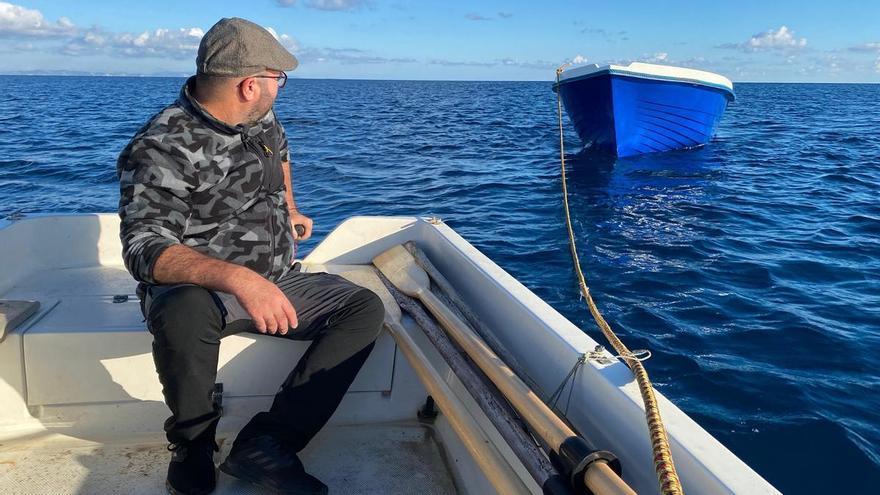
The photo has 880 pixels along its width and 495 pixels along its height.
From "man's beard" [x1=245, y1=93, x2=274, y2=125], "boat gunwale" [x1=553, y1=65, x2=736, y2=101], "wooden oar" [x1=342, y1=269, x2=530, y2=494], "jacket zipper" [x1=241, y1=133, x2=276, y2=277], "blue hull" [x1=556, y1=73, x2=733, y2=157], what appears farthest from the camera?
"blue hull" [x1=556, y1=73, x2=733, y2=157]

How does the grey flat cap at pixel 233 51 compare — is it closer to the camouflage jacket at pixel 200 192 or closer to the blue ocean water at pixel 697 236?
the camouflage jacket at pixel 200 192

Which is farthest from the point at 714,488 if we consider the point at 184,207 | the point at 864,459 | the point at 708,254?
the point at 708,254

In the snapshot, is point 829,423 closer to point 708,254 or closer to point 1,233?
point 708,254

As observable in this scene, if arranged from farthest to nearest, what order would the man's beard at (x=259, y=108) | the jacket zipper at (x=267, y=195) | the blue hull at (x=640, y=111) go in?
1. the blue hull at (x=640, y=111)
2. the jacket zipper at (x=267, y=195)
3. the man's beard at (x=259, y=108)

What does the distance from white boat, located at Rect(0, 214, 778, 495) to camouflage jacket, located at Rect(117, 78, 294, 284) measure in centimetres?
43

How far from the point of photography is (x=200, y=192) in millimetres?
1976

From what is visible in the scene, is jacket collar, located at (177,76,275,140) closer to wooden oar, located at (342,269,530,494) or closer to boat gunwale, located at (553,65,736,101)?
wooden oar, located at (342,269,530,494)

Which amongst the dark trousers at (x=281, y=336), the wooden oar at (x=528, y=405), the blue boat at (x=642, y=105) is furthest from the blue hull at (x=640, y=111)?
the dark trousers at (x=281, y=336)

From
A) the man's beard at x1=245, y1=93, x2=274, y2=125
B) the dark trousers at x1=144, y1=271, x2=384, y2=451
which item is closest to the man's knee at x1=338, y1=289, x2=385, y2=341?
the dark trousers at x1=144, y1=271, x2=384, y2=451

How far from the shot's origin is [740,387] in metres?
3.65

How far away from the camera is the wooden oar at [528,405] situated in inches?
57.7

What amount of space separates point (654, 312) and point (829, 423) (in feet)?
5.05

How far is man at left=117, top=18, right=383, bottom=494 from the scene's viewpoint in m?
1.80

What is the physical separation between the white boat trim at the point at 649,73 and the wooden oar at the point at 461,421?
10574 millimetres
